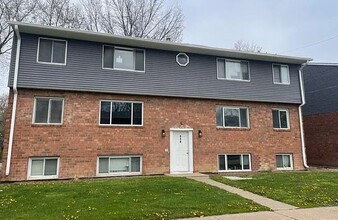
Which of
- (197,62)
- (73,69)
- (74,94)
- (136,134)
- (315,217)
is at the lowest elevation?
(315,217)

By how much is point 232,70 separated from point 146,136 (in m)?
5.90

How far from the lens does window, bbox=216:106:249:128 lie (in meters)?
15.2

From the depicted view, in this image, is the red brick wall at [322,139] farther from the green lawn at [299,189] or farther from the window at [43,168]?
the window at [43,168]

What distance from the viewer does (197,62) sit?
49.4 ft

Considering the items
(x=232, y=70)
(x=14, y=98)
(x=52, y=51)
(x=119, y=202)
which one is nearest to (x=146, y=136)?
→ (x=52, y=51)

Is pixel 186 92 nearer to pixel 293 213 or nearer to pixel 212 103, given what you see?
pixel 212 103

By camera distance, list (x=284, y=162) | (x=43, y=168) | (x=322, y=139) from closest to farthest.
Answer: (x=43, y=168), (x=284, y=162), (x=322, y=139)

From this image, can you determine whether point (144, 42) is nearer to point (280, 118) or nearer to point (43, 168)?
point (43, 168)

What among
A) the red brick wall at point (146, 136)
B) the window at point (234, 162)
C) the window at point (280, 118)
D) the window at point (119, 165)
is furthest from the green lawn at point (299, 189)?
the window at point (280, 118)

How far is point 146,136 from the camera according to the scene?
13.7 m

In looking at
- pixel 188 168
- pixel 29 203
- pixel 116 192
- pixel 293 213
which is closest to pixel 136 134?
pixel 188 168

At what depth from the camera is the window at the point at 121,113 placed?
43.3 ft

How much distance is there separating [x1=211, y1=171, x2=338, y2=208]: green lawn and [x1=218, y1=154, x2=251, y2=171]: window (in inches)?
125

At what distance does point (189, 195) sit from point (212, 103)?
7400mm
